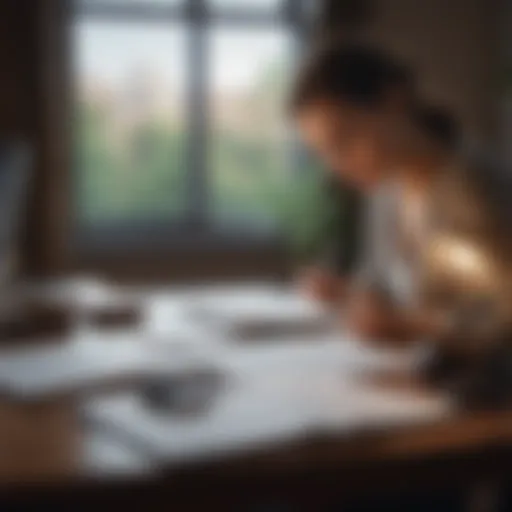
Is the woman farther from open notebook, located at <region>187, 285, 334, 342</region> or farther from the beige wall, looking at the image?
the beige wall

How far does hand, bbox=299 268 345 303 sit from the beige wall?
2.06 m

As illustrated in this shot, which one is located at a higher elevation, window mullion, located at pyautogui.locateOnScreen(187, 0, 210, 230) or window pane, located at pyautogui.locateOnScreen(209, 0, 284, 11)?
window pane, located at pyautogui.locateOnScreen(209, 0, 284, 11)

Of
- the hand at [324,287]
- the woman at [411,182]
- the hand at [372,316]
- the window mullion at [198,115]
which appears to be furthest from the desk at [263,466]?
the window mullion at [198,115]

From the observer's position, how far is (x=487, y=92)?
14.2ft

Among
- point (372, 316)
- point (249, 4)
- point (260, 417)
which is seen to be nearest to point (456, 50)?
point (249, 4)

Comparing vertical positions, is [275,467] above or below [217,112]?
below

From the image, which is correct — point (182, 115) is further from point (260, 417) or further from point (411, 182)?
point (260, 417)

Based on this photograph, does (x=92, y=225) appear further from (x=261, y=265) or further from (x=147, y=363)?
(x=147, y=363)

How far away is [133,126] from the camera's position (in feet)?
14.1

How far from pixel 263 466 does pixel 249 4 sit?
10.3 feet

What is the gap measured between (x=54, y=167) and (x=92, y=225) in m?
0.36

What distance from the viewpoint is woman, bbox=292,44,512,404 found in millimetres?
1756

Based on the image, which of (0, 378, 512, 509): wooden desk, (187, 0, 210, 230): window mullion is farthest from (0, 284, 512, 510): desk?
(187, 0, 210, 230): window mullion

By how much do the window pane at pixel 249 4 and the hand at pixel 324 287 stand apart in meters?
2.12
